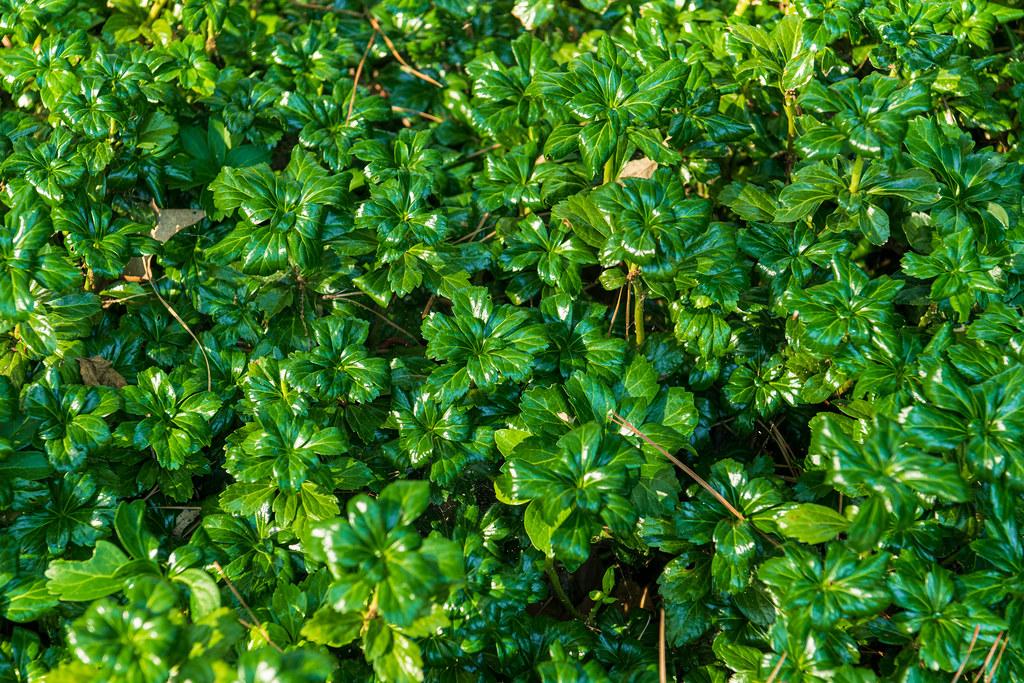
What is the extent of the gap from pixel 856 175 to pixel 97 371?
250 cm

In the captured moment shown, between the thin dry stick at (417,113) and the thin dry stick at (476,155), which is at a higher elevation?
the thin dry stick at (417,113)

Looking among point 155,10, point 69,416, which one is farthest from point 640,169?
point 69,416

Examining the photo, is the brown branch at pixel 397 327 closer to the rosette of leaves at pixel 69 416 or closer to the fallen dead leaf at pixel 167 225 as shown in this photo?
the fallen dead leaf at pixel 167 225

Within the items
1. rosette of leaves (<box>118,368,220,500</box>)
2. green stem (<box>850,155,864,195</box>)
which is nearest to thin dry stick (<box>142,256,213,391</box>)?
rosette of leaves (<box>118,368,220,500</box>)

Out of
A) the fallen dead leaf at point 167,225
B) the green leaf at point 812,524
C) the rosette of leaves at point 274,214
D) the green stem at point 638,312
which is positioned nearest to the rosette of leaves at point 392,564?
the green leaf at point 812,524

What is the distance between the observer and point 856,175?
8.43ft

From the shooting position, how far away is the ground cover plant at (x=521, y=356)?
2041 millimetres

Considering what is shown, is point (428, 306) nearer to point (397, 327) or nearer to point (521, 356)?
point (397, 327)

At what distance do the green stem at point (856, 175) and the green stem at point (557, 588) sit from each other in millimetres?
1428

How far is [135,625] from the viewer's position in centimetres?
178

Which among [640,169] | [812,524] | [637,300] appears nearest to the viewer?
[812,524]

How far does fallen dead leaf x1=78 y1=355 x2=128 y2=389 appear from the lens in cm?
284

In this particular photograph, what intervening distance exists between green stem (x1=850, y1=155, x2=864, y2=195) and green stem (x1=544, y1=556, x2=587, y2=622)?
1.43 meters

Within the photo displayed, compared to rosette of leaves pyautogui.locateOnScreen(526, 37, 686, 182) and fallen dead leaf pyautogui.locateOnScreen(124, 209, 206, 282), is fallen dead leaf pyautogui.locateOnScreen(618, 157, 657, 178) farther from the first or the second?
fallen dead leaf pyautogui.locateOnScreen(124, 209, 206, 282)
